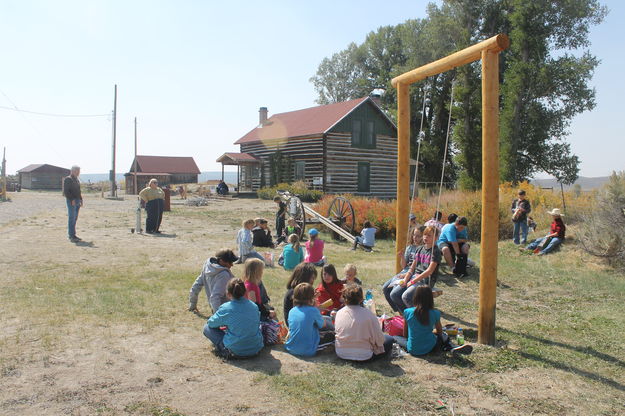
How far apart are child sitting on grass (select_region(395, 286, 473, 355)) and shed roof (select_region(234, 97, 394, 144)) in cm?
2431

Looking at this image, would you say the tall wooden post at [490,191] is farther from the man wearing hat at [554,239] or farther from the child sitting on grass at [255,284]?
the man wearing hat at [554,239]

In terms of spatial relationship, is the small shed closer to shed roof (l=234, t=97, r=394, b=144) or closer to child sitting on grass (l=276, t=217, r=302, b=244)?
shed roof (l=234, t=97, r=394, b=144)

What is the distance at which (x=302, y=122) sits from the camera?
3288 cm

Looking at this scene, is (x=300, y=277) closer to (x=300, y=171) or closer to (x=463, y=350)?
(x=463, y=350)

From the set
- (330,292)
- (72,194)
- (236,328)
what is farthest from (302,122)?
(236,328)

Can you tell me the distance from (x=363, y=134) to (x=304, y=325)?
88.5ft

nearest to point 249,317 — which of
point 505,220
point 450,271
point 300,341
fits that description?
point 300,341

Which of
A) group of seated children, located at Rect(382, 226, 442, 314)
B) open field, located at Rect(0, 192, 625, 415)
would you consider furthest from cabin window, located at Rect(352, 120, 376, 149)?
group of seated children, located at Rect(382, 226, 442, 314)

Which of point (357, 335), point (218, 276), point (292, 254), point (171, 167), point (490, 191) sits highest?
point (171, 167)

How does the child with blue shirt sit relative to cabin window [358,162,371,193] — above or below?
below

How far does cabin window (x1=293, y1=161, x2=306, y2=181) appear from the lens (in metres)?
30.5

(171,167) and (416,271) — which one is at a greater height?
(171,167)

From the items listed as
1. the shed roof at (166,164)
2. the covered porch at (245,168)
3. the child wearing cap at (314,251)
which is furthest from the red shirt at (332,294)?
the shed roof at (166,164)

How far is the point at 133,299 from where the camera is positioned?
7008mm
